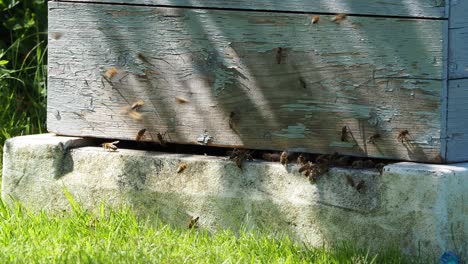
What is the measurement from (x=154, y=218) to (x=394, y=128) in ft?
3.97

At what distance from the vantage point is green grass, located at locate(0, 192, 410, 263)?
3744 mm

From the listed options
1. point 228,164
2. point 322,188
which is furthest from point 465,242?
point 228,164

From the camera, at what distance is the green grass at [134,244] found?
3744 millimetres

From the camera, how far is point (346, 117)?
4.07 meters

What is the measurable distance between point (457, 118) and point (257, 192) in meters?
0.92

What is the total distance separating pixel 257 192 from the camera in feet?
13.9

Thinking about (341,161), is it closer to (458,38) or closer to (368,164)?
(368,164)

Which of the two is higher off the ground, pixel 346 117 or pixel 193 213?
pixel 346 117

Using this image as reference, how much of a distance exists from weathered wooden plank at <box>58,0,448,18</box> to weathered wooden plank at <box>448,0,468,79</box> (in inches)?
2.0

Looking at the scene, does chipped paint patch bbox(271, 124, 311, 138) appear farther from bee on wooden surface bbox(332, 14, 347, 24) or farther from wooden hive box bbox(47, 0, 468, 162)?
bee on wooden surface bbox(332, 14, 347, 24)

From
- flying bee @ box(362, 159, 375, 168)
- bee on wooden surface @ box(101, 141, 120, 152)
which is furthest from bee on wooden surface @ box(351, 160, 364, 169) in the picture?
bee on wooden surface @ box(101, 141, 120, 152)

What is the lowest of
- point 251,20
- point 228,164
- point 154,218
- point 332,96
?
point 154,218

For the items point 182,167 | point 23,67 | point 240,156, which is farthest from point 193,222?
point 23,67

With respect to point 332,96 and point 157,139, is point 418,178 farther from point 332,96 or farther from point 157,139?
point 157,139
